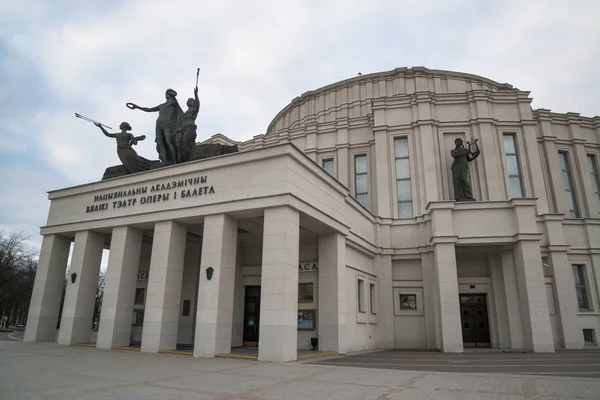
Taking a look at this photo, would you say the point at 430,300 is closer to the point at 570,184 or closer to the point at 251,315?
the point at 251,315

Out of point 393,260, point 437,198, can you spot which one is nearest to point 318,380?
point 393,260

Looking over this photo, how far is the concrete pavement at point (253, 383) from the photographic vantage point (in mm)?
6965

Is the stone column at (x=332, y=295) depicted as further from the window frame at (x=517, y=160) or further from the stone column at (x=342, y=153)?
the window frame at (x=517, y=160)

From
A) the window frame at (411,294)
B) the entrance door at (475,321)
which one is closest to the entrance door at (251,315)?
the window frame at (411,294)

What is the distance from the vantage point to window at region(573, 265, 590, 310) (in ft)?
69.7

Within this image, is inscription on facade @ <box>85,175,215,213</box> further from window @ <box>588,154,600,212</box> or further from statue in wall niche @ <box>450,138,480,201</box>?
window @ <box>588,154,600,212</box>

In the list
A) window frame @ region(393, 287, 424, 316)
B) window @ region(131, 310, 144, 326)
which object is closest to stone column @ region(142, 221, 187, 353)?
window @ region(131, 310, 144, 326)

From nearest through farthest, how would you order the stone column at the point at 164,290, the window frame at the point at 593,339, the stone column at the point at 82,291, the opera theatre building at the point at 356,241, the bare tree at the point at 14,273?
1. the opera theatre building at the point at 356,241
2. the stone column at the point at 164,290
3. the stone column at the point at 82,291
4. the window frame at the point at 593,339
5. the bare tree at the point at 14,273

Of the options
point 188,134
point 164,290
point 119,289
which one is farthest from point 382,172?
point 119,289

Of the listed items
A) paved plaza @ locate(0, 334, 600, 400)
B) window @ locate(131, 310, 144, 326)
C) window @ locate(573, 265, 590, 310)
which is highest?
window @ locate(573, 265, 590, 310)

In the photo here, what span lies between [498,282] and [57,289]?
21.9 meters

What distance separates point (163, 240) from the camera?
16.0 meters

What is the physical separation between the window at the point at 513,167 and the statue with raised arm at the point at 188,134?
58.6ft

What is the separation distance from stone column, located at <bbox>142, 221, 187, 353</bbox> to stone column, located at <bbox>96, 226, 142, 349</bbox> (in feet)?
5.94
